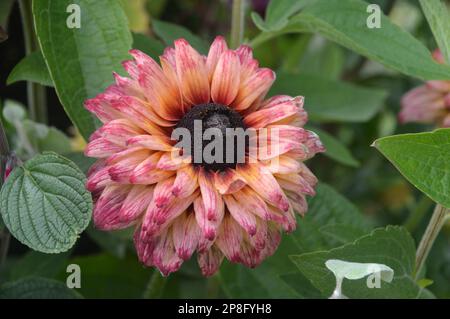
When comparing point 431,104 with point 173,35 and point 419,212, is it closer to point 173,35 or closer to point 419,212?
point 419,212

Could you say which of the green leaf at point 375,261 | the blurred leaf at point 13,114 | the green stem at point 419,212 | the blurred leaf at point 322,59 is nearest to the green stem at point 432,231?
the green leaf at point 375,261

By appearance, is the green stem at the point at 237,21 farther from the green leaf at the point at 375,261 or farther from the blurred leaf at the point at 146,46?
the green leaf at the point at 375,261

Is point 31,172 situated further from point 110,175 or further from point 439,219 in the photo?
point 439,219

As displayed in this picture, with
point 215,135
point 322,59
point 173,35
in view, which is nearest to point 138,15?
point 173,35

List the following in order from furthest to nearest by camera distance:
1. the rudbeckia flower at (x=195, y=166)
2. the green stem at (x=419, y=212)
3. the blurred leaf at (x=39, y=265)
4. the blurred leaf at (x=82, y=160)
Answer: the green stem at (x=419, y=212)
the blurred leaf at (x=39, y=265)
the blurred leaf at (x=82, y=160)
the rudbeckia flower at (x=195, y=166)

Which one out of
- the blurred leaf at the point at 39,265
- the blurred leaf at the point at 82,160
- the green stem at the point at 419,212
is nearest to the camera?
the blurred leaf at the point at 82,160
